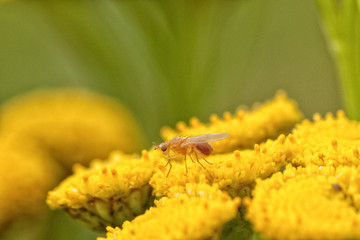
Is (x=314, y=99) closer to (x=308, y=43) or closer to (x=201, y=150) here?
(x=308, y=43)

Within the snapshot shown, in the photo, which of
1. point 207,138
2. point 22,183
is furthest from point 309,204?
point 22,183

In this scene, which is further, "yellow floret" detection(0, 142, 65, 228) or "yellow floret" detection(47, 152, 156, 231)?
"yellow floret" detection(0, 142, 65, 228)

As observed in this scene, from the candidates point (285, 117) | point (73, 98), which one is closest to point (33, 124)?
point (73, 98)

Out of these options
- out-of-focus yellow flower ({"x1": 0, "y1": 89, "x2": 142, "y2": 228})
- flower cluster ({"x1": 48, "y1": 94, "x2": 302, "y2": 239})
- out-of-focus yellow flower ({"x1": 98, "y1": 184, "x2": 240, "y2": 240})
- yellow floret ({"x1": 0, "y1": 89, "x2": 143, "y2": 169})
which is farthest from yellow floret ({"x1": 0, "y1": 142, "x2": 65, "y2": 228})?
out-of-focus yellow flower ({"x1": 98, "y1": 184, "x2": 240, "y2": 240})

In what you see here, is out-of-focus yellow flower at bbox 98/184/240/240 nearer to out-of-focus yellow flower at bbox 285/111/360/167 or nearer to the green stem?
out-of-focus yellow flower at bbox 285/111/360/167

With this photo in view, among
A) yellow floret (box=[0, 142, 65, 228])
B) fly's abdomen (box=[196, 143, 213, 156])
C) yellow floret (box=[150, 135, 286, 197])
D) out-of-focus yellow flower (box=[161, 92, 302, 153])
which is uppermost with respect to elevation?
yellow floret (box=[0, 142, 65, 228])

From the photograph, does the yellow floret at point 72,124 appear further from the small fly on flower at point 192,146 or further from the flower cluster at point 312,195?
the flower cluster at point 312,195
